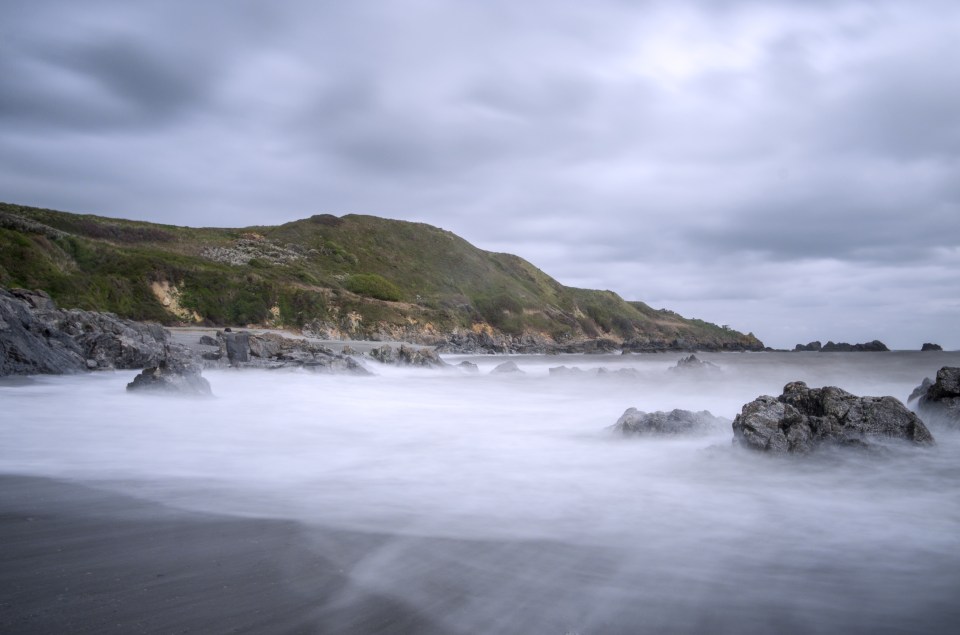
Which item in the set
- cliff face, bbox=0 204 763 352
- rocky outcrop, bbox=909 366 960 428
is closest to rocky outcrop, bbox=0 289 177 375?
cliff face, bbox=0 204 763 352

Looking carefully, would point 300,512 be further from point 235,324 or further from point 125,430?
point 235,324

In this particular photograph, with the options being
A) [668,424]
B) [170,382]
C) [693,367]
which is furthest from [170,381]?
[693,367]

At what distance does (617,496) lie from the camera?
18.0 feet

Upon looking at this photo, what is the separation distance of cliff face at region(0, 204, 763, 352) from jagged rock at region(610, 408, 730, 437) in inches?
1224

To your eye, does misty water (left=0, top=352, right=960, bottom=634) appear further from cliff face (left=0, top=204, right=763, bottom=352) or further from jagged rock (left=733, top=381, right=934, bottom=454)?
cliff face (left=0, top=204, right=763, bottom=352)

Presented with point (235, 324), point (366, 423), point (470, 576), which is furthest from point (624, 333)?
point (470, 576)

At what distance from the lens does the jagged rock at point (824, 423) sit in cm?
658

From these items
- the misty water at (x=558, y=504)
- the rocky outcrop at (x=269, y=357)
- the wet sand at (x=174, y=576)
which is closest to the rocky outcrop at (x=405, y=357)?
the rocky outcrop at (x=269, y=357)

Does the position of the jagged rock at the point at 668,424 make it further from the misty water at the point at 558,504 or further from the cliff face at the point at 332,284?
the cliff face at the point at 332,284

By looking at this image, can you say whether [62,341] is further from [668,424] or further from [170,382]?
[668,424]

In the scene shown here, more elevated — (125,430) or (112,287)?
(112,287)

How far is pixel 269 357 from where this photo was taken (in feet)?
66.1

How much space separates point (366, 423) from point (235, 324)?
3654 cm

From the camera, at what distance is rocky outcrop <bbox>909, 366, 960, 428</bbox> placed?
7750 mm
